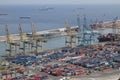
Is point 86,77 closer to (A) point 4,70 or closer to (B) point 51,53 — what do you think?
(A) point 4,70

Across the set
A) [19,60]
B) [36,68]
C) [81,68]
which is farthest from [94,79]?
[19,60]

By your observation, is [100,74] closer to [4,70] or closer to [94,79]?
[94,79]

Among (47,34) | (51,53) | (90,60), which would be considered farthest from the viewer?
(47,34)

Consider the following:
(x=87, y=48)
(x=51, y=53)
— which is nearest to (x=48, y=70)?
(x=51, y=53)

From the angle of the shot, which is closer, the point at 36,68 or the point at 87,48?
the point at 36,68

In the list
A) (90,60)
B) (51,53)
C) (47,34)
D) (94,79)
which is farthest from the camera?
(47,34)

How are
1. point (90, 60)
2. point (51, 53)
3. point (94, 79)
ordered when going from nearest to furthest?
1. point (94, 79)
2. point (90, 60)
3. point (51, 53)

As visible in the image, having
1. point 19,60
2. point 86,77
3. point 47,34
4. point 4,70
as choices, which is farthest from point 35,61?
point 47,34

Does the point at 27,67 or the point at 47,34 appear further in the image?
the point at 47,34

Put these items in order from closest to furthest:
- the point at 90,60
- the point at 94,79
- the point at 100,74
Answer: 1. the point at 94,79
2. the point at 100,74
3. the point at 90,60
